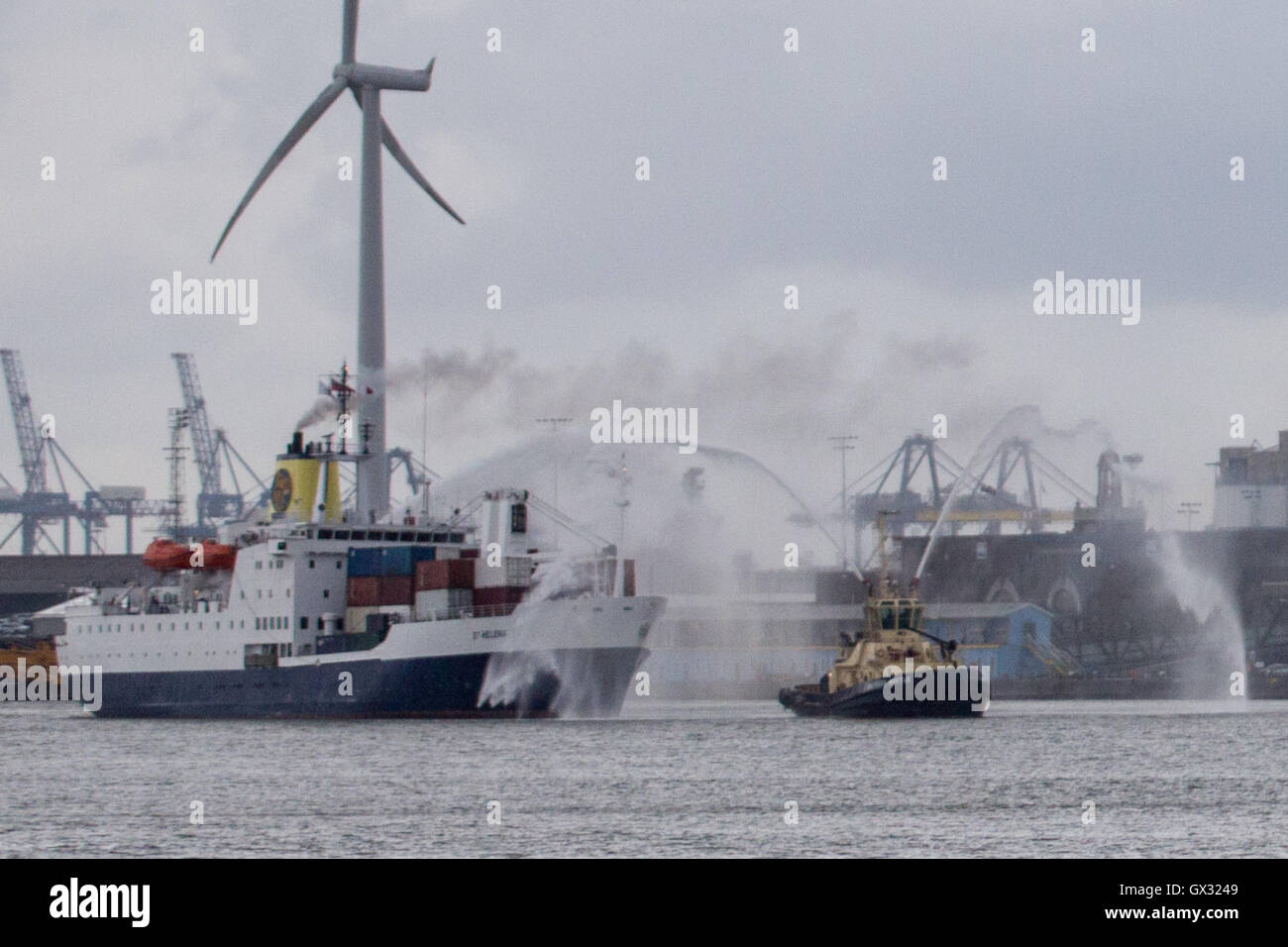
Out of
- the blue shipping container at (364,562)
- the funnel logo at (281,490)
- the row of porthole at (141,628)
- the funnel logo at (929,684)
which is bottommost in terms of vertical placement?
the funnel logo at (929,684)

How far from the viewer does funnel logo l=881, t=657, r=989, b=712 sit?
85188mm

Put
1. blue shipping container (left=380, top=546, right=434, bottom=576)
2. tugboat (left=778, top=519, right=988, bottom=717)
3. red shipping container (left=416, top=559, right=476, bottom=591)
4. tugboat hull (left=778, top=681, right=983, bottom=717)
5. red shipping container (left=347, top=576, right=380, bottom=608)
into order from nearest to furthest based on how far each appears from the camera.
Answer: red shipping container (left=416, top=559, right=476, bottom=591)
tugboat hull (left=778, top=681, right=983, bottom=717)
tugboat (left=778, top=519, right=988, bottom=717)
blue shipping container (left=380, top=546, right=434, bottom=576)
red shipping container (left=347, top=576, right=380, bottom=608)

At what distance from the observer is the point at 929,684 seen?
→ 86.4 meters

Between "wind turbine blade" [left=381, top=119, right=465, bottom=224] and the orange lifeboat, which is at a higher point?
"wind turbine blade" [left=381, top=119, right=465, bottom=224]

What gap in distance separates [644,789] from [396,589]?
1362 inches

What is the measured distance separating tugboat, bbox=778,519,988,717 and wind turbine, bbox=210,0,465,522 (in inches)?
958

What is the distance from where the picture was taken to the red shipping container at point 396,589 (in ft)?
280

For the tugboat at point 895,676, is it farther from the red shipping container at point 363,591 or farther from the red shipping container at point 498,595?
the red shipping container at point 363,591

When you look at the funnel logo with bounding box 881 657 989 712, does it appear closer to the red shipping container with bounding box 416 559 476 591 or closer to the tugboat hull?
the tugboat hull

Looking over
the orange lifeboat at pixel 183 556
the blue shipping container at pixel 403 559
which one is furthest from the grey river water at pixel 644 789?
the orange lifeboat at pixel 183 556

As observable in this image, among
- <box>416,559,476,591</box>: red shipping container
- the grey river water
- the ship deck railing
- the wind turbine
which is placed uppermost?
the wind turbine

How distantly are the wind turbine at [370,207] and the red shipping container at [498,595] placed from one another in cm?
1310

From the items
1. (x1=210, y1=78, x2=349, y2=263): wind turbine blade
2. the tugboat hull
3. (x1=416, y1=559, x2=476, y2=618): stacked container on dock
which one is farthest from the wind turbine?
the tugboat hull

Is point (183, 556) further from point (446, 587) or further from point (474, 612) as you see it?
point (474, 612)
